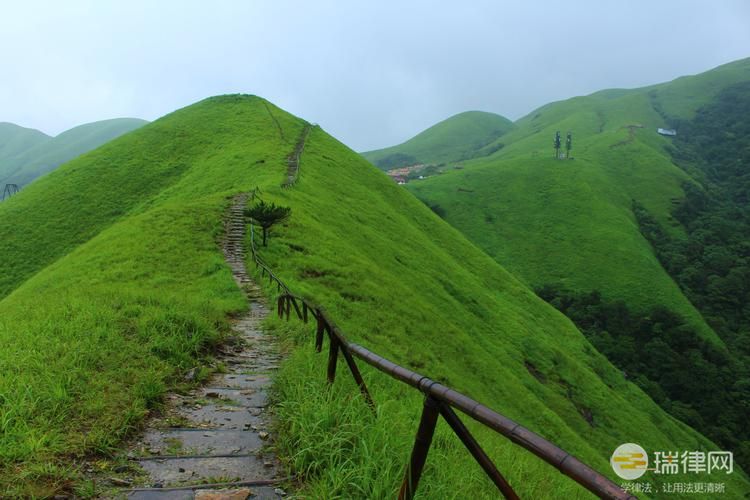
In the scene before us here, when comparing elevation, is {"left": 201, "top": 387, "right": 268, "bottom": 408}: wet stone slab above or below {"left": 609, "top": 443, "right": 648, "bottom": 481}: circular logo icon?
above

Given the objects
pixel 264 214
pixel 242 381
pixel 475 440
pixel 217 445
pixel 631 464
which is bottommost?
pixel 631 464

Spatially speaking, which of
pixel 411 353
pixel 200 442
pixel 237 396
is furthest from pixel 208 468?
pixel 411 353

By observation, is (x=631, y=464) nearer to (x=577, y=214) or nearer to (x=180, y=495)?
(x=180, y=495)

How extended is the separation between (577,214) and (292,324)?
109 m

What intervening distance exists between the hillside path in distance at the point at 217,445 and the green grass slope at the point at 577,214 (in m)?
89.4

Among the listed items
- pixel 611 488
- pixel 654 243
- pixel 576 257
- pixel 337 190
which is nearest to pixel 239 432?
pixel 611 488

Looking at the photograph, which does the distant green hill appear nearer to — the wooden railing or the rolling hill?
the rolling hill

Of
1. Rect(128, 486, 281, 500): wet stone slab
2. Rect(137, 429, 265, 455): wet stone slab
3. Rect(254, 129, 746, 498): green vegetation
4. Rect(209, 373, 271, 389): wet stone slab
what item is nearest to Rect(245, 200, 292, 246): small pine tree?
Rect(254, 129, 746, 498): green vegetation

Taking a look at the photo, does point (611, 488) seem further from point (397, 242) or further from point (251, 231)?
point (397, 242)

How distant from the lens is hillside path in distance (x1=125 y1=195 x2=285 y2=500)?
4.31 metres

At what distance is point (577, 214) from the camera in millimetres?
106875

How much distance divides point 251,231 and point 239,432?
65.6 ft

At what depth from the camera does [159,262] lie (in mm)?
19438

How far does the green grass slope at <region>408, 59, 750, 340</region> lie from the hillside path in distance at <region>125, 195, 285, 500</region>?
3520 inches
